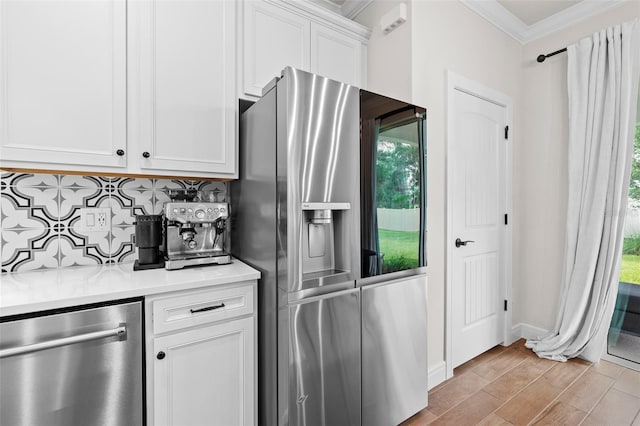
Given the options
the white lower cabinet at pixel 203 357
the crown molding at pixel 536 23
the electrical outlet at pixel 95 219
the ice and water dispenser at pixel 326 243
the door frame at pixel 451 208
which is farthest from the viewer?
the crown molding at pixel 536 23

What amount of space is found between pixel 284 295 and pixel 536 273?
2715 mm

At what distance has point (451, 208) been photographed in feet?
Answer: 7.46

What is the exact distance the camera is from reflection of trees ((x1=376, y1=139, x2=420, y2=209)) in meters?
1.62

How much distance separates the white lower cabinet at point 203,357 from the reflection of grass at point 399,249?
0.73 metres

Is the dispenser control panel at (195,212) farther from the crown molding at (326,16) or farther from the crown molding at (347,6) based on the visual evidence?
the crown molding at (347,6)

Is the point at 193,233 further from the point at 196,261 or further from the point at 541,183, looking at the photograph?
the point at 541,183

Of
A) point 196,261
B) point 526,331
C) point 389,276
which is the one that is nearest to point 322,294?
point 389,276

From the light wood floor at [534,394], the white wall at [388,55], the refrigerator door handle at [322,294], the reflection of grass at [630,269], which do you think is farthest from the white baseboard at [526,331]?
the white wall at [388,55]

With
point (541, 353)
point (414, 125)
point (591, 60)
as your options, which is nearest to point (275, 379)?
point (414, 125)

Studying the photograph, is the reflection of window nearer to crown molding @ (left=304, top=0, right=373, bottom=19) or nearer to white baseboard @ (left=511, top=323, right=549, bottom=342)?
white baseboard @ (left=511, top=323, right=549, bottom=342)

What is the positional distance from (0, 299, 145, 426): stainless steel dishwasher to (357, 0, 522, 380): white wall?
1.79m

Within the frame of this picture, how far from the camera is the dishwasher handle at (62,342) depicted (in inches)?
39.4

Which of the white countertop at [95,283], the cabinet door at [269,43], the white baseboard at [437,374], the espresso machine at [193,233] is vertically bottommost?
the white baseboard at [437,374]

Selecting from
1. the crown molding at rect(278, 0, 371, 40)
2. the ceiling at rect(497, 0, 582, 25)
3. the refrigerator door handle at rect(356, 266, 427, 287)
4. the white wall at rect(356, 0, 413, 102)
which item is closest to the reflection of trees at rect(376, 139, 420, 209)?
the refrigerator door handle at rect(356, 266, 427, 287)
